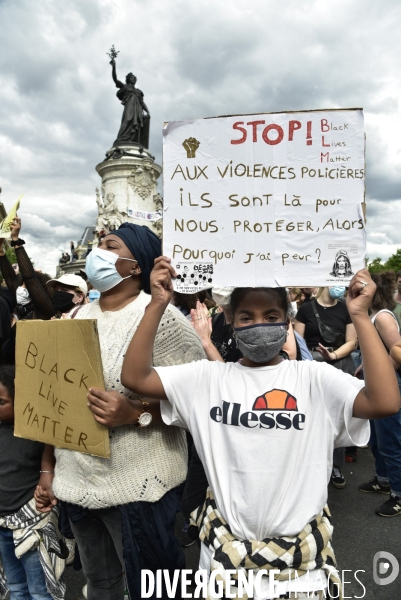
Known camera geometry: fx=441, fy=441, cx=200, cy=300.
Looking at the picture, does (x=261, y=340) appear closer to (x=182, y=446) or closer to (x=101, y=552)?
(x=182, y=446)

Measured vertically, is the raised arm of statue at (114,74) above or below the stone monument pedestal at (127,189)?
above

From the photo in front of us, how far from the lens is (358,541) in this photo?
10.9ft

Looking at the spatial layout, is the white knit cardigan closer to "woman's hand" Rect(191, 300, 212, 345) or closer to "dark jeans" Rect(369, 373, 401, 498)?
"woman's hand" Rect(191, 300, 212, 345)

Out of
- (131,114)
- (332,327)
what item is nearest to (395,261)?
(131,114)

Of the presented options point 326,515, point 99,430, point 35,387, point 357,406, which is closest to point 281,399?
point 357,406

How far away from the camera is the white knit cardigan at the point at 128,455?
1862 millimetres

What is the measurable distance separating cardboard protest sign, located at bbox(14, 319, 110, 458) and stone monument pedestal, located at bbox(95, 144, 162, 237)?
21948 mm

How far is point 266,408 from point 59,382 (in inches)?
36.6

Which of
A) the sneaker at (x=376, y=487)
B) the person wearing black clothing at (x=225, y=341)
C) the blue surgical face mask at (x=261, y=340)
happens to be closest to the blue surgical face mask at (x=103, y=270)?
the blue surgical face mask at (x=261, y=340)

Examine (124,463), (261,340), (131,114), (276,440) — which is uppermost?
(131,114)

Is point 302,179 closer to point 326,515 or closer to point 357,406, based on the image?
point 357,406

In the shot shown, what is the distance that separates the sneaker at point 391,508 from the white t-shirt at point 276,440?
260cm

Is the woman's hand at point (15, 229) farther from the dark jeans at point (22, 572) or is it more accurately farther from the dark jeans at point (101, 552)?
the dark jeans at point (101, 552)

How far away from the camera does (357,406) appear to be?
4.83ft
